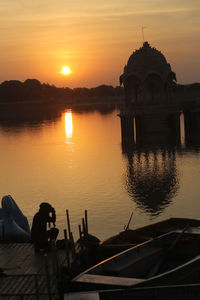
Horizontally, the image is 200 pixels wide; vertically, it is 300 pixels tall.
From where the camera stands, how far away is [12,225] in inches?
862

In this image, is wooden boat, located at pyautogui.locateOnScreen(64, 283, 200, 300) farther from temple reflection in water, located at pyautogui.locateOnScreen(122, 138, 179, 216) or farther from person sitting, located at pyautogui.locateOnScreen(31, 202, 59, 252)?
temple reflection in water, located at pyautogui.locateOnScreen(122, 138, 179, 216)

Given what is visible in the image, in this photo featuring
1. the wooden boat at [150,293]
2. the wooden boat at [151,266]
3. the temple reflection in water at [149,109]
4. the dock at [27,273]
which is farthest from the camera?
the temple reflection in water at [149,109]

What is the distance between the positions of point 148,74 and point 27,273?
6195 centimetres

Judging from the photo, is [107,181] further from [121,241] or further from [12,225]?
[121,241]

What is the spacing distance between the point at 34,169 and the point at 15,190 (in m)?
11.0

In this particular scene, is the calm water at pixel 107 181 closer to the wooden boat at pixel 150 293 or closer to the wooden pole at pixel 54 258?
the wooden pole at pixel 54 258

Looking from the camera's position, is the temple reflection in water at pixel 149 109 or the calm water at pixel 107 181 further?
the temple reflection in water at pixel 149 109

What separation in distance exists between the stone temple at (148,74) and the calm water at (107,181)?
10.3 metres

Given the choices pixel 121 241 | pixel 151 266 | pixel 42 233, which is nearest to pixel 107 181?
pixel 121 241

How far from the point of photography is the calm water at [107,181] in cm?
2967

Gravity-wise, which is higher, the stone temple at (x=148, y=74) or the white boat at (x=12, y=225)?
the stone temple at (x=148, y=74)

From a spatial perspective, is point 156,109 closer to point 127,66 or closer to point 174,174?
point 127,66

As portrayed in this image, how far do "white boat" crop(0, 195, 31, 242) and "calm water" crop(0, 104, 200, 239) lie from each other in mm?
3207

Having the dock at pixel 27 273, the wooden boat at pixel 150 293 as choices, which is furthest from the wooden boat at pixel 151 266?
the dock at pixel 27 273
